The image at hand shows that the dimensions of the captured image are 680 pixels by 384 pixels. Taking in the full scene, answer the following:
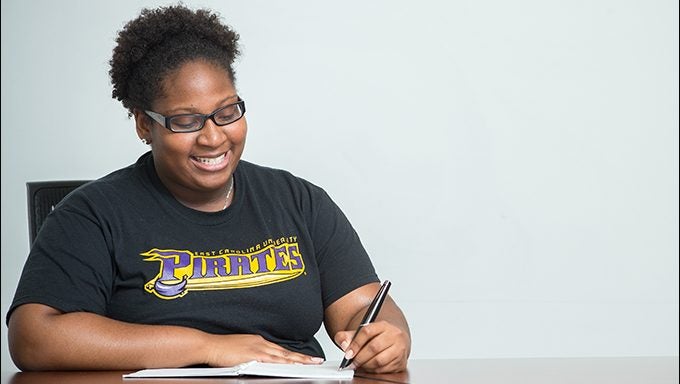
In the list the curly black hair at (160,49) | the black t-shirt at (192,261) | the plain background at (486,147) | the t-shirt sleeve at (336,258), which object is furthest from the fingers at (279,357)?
the plain background at (486,147)

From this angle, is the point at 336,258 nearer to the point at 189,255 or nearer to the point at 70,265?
the point at 189,255

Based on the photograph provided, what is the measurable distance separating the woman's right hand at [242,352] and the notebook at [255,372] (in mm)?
42

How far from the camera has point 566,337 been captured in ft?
11.2

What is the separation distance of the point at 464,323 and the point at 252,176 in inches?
54.9

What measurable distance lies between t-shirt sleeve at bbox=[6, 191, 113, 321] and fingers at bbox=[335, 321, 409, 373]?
0.48m

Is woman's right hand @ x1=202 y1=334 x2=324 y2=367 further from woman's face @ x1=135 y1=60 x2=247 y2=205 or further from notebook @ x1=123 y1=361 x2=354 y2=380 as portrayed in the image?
woman's face @ x1=135 y1=60 x2=247 y2=205

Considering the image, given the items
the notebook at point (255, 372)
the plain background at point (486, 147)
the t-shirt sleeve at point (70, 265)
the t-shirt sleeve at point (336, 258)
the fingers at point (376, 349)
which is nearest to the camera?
the notebook at point (255, 372)

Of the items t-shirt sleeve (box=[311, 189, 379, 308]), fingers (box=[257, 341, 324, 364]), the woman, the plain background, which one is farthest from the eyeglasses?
the plain background

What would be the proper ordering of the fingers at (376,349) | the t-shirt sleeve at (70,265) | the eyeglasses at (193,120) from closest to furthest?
the fingers at (376,349) → the t-shirt sleeve at (70,265) → the eyeglasses at (193,120)

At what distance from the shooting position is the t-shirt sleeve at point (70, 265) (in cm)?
186

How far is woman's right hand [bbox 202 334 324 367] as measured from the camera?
1.77m

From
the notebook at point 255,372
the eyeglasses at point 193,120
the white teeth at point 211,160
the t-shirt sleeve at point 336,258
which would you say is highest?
the eyeglasses at point 193,120

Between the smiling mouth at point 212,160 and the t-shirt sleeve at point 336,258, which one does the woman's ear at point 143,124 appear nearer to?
the smiling mouth at point 212,160

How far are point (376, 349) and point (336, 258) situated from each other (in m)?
0.45
